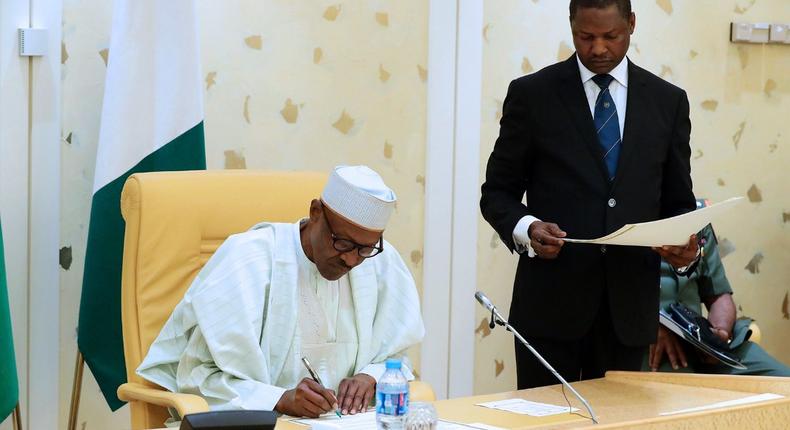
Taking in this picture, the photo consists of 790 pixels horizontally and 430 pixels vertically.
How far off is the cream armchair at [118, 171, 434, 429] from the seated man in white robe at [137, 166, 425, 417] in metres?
0.25

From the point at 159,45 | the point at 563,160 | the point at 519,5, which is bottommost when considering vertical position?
the point at 563,160

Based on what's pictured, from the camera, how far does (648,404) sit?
2.49m

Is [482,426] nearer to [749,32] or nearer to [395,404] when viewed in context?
[395,404]

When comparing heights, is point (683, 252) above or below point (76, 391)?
above

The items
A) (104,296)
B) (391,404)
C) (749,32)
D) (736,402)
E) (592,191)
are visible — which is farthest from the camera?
(749,32)

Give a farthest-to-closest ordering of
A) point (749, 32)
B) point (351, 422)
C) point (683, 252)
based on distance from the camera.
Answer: point (749, 32)
point (683, 252)
point (351, 422)

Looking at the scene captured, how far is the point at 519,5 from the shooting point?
4621 millimetres

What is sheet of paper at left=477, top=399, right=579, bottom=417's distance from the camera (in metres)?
2.42

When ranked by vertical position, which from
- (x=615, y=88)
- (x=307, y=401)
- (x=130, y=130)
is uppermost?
(x=615, y=88)

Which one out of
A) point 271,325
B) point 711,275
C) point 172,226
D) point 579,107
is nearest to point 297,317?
point 271,325

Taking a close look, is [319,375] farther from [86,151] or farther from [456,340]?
[456,340]

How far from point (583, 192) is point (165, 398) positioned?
46.0 inches

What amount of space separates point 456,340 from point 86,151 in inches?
65.8

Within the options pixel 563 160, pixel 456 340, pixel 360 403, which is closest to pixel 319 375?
pixel 360 403
